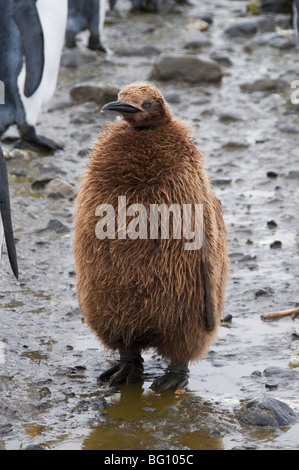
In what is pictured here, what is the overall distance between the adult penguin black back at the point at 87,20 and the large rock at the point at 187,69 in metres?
1.34

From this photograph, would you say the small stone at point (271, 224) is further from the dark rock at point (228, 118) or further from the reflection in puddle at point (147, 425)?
the dark rock at point (228, 118)

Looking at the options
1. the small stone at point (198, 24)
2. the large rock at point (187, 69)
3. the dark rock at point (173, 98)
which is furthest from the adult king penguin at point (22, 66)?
the small stone at point (198, 24)

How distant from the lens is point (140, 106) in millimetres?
2639

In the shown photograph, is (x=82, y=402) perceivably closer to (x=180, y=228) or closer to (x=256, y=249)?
(x=180, y=228)

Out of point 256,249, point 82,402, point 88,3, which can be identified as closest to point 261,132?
point 256,249

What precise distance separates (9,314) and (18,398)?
71 centimetres

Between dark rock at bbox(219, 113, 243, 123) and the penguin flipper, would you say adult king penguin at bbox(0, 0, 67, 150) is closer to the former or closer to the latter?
the penguin flipper

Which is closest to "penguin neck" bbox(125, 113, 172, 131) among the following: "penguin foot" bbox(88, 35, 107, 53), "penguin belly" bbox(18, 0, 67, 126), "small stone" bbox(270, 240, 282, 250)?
"small stone" bbox(270, 240, 282, 250)

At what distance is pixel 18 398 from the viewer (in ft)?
8.81

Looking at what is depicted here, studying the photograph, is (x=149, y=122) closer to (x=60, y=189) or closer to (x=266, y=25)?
(x=60, y=189)

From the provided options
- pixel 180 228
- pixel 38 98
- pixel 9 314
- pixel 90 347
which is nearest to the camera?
pixel 180 228

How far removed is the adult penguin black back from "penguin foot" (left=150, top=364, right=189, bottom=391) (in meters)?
5.78

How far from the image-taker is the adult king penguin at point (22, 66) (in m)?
5.50

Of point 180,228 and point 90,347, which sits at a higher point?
point 180,228
